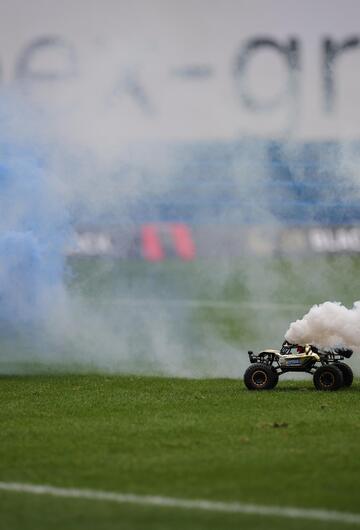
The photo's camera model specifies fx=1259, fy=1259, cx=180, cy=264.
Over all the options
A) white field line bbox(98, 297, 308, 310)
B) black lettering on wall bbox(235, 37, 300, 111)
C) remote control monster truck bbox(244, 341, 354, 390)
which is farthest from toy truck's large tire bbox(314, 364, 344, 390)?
black lettering on wall bbox(235, 37, 300, 111)

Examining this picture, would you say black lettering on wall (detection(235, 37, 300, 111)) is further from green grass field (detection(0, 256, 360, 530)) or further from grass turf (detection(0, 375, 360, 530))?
grass turf (detection(0, 375, 360, 530))

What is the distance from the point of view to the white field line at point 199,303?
83.0 feet

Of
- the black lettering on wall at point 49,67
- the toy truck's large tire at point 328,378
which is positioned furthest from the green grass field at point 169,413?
the black lettering on wall at point 49,67

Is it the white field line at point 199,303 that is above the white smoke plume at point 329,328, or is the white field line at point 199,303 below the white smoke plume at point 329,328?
above

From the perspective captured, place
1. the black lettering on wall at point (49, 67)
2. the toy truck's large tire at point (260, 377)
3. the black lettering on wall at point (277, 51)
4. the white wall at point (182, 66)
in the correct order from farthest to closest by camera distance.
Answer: the black lettering on wall at point (49, 67), the black lettering on wall at point (277, 51), the white wall at point (182, 66), the toy truck's large tire at point (260, 377)

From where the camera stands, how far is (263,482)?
11.0 m

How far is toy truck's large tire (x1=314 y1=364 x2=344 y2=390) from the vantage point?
54.5ft

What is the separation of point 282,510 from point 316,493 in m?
0.60

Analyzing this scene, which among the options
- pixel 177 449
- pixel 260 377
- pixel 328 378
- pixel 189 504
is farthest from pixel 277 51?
pixel 189 504

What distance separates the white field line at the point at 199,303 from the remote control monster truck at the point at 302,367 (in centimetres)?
807

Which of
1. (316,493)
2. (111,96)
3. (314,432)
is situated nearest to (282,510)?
(316,493)

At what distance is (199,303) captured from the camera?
31188 millimetres

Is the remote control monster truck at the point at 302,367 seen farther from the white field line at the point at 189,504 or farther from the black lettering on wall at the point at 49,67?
the black lettering on wall at the point at 49,67

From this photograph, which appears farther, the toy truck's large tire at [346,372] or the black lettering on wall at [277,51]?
the black lettering on wall at [277,51]
